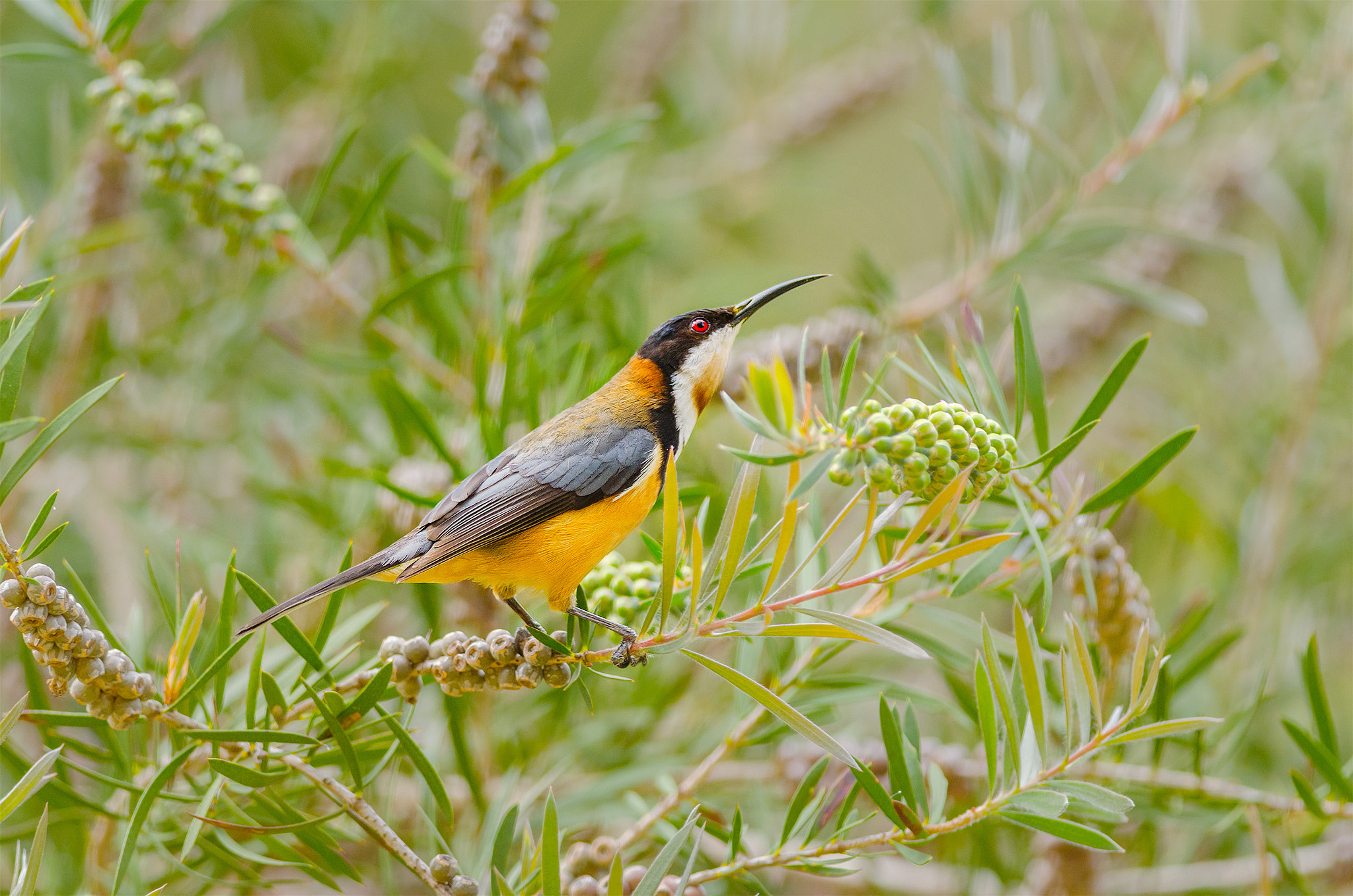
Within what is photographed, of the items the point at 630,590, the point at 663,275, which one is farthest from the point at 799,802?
the point at 663,275

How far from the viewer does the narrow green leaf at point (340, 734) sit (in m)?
1.17

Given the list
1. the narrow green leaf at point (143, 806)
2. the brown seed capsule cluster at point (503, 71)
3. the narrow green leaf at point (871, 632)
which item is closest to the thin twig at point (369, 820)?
the narrow green leaf at point (143, 806)

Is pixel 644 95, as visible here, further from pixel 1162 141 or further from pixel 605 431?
pixel 605 431

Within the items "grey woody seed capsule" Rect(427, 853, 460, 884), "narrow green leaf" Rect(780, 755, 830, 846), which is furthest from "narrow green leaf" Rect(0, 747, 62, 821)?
"narrow green leaf" Rect(780, 755, 830, 846)

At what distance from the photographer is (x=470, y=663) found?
132 cm

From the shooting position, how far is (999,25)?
2404mm

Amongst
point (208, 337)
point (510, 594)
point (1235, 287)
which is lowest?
point (1235, 287)

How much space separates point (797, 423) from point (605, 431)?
88cm

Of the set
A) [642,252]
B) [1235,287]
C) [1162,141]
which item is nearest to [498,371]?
Result: [642,252]

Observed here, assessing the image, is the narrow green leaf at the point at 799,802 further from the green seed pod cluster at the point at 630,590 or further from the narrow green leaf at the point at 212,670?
the narrow green leaf at the point at 212,670

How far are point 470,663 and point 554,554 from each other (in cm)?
51

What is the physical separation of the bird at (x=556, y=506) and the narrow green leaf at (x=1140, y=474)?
0.64 m

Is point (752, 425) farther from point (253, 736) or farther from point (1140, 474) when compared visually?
point (253, 736)

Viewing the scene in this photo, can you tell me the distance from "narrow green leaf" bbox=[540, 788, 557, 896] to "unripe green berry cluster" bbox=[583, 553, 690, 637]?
44 cm
